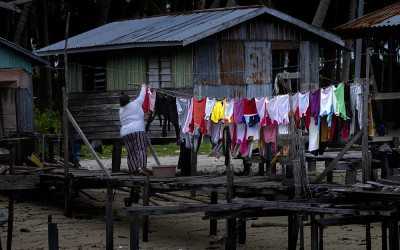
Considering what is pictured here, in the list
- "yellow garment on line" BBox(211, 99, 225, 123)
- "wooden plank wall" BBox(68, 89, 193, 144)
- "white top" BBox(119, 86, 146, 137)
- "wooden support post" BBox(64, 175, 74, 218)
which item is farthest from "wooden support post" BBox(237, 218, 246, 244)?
"wooden plank wall" BBox(68, 89, 193, 144)

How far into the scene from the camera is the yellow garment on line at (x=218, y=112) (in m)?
14.1

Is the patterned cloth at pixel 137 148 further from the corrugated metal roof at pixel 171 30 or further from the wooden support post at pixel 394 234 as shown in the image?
the wooden support post at pixel 394 234

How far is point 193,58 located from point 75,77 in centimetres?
427

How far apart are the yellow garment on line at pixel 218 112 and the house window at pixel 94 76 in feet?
20.7

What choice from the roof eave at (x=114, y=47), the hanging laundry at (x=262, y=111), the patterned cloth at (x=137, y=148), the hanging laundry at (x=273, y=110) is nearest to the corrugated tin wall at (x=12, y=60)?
the roof eave at (x=114, y=47)

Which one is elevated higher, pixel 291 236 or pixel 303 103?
pixel 303 103

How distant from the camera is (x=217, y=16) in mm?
19828

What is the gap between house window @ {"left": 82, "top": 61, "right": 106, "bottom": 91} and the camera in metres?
19.9

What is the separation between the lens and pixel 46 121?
2733cm

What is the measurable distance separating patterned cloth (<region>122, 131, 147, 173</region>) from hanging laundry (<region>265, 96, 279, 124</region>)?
257 cm

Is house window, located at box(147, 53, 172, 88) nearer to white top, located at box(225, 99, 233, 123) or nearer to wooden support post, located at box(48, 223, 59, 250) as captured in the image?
white top, located at box(225, 99, 233, 123)

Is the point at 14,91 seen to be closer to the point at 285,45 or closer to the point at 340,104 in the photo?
the point at 285,45

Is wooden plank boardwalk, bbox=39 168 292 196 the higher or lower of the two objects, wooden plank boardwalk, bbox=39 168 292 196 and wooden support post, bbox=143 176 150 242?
the higher

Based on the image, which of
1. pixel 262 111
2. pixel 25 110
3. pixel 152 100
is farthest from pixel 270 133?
pixel 25 110
